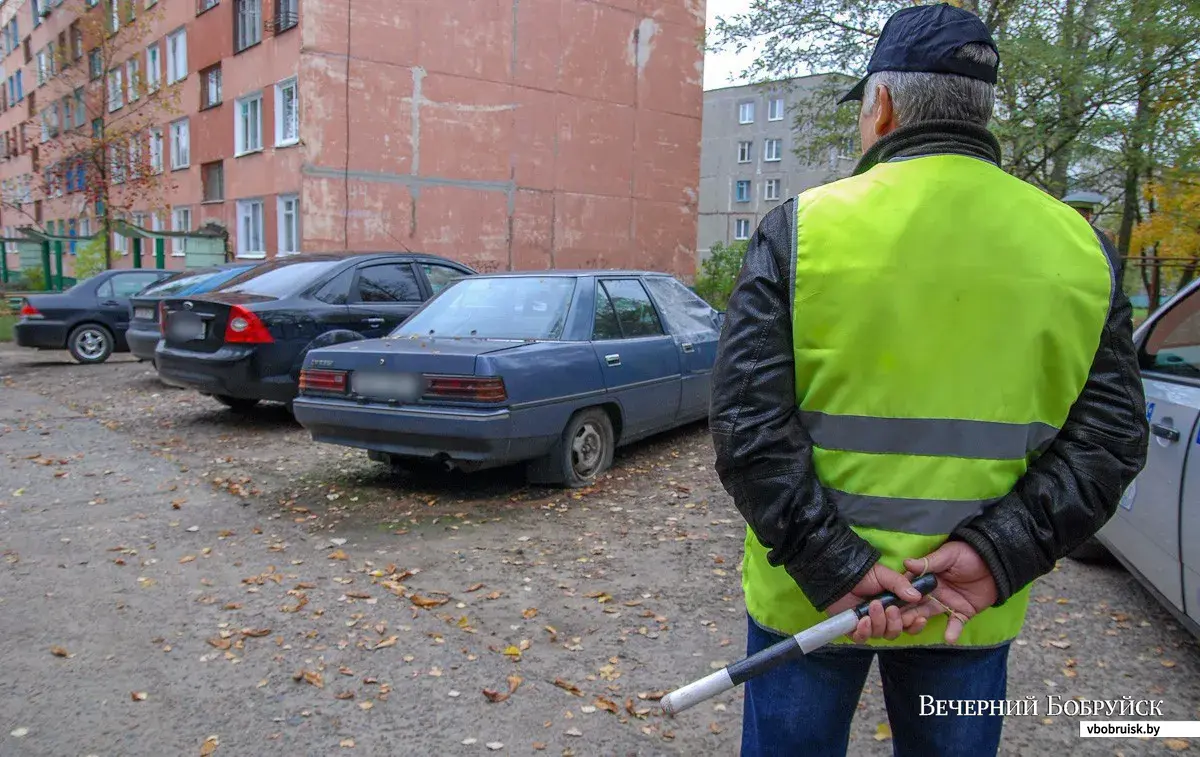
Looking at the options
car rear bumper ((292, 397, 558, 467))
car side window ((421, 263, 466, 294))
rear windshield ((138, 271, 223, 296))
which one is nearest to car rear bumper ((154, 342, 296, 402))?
car side window ((421, 263, 466, 294))

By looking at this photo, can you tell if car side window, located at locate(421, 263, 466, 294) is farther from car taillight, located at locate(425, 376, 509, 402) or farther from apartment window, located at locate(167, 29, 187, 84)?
apartment window, located at locate(167, 29, 187, 84)

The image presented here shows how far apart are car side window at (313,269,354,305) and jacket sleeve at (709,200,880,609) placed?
7414 mm

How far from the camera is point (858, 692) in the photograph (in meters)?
1.83

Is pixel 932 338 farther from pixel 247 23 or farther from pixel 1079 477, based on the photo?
pixel 247 23

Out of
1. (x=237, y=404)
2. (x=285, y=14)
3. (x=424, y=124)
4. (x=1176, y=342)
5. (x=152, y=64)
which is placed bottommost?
(x=237, y=404)

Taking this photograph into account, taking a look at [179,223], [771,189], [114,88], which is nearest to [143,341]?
[179,223]

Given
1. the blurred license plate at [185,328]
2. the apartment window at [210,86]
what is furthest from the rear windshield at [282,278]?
the apartment window at [210,86]

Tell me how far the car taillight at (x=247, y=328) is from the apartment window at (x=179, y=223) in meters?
22.0

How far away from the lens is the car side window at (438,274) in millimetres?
9477

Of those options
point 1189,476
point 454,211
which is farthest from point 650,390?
point 454,211

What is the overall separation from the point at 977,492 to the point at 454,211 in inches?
881

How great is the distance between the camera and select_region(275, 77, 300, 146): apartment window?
21547 mm

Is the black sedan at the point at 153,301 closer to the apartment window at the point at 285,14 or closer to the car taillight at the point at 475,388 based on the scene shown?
the car taillight at the point at 475,388

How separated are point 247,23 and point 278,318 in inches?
751
